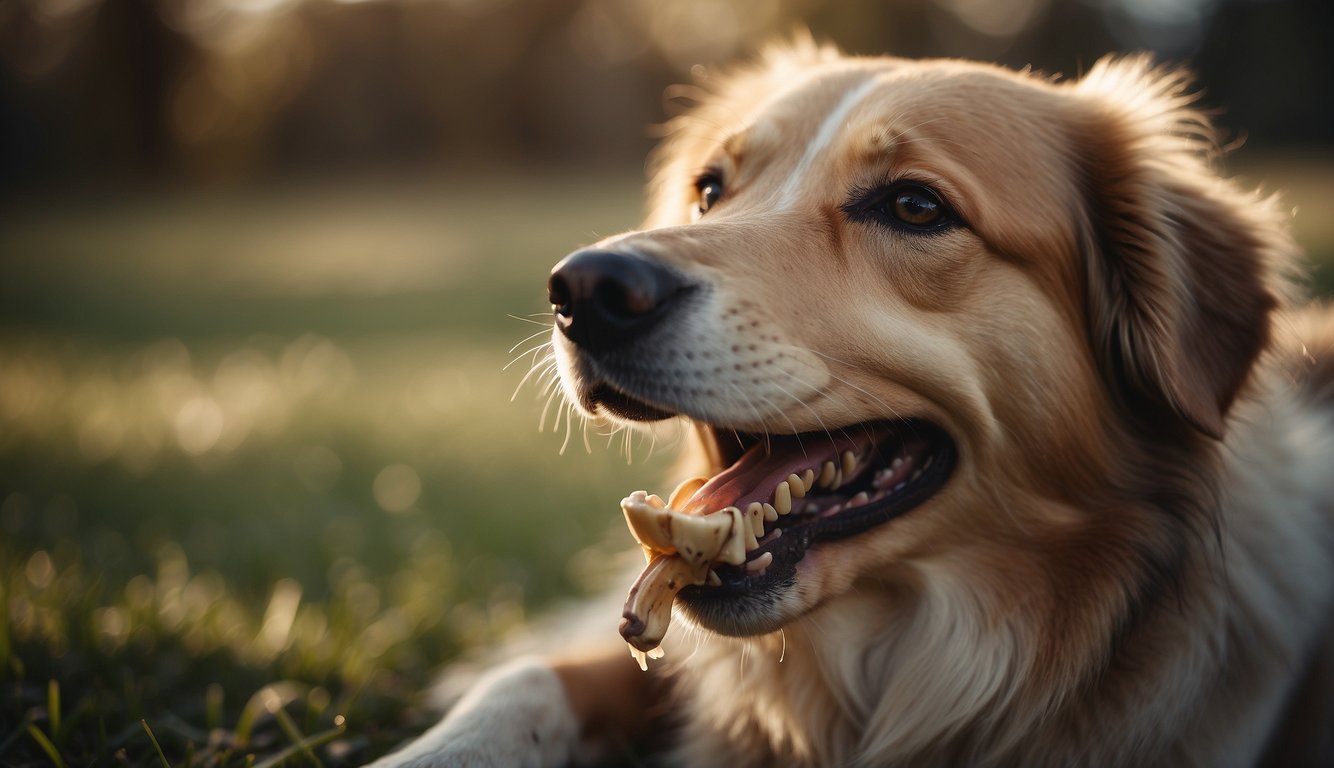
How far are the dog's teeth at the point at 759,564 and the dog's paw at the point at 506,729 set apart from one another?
0.79m

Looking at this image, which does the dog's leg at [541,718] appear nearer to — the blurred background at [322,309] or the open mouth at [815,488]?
the blurred background at [322,309]

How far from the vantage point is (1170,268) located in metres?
2.53

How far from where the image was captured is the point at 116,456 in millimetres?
5973

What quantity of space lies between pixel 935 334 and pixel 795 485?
0.55m

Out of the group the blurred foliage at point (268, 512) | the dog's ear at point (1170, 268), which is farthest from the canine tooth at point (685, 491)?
the dog's ear at point (1170, 268)

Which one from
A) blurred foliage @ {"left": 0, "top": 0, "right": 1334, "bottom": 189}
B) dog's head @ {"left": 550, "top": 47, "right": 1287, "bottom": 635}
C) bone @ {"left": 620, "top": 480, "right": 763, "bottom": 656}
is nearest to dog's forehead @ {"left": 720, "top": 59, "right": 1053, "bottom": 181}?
dog's head @ {"left": 550, "top": 47, "right": 1287, "bottom": 635}

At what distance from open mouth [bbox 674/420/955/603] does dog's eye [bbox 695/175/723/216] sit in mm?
948

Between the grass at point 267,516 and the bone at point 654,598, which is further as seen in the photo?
the grass at point 267,516

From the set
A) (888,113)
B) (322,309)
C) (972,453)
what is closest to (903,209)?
(888,113)

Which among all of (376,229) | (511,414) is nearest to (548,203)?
(376,229)

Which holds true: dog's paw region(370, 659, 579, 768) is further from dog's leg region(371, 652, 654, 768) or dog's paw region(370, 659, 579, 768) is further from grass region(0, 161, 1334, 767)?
grass region(0, 161, 1334, 767)

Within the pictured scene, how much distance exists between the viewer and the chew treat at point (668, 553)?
80.7 inches

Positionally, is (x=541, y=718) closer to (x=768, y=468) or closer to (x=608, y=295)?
(x=768, y=468)

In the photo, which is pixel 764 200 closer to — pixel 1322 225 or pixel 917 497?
pixel 917 497
